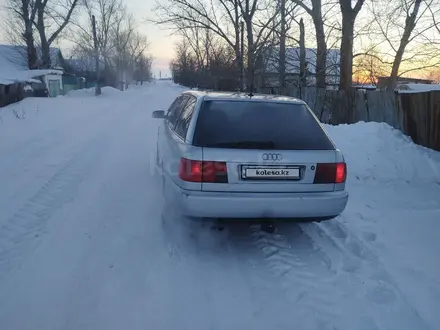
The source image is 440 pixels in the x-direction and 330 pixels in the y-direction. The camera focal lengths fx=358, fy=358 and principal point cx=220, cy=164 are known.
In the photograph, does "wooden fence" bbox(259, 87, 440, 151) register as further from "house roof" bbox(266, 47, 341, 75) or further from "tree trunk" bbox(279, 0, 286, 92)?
"house roof" bbox(266, 47, 341, 75)

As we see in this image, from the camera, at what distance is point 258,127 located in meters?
3.67

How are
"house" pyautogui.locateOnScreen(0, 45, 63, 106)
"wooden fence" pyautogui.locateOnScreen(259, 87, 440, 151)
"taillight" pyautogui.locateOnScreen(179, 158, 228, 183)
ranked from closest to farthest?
"taillight" pyautogui.locateOnScreen(179, 158, 228, 183) < "wooden fence" pyautogui.locateOnScreen(259, 87, 440, 151) < "house" pyautogui.locateOnScreen(0, 45, 63, 106)

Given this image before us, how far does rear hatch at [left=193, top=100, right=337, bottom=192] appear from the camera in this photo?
3.38 meters

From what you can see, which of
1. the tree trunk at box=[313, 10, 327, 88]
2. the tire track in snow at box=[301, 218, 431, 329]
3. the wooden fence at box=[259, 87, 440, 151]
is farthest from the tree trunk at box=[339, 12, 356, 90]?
the tire track in snow at box=[301, 218, 431, 329]

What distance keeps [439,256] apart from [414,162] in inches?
136

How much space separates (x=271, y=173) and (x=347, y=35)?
37.4 feet

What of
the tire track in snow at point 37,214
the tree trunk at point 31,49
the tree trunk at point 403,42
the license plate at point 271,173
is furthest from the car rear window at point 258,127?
the tree trunk at point 31,49

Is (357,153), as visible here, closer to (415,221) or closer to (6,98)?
(415,221)

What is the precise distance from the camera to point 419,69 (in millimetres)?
20219

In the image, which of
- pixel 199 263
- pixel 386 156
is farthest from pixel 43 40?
pixel 199 263

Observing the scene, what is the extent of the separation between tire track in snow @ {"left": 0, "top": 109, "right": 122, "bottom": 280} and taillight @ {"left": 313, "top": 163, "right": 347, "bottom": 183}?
2.96 metres

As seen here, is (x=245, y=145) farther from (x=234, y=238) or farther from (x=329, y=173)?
(x=234, y=238)

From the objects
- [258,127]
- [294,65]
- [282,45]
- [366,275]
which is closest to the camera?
[366,275]

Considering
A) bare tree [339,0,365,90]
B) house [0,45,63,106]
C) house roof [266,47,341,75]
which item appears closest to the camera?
bare tree [339,0,365,90]
